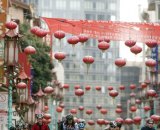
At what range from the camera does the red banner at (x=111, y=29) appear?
104 ft

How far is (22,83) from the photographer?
105 ft

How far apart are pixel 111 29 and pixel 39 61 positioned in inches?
1293

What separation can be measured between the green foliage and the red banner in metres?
29.1

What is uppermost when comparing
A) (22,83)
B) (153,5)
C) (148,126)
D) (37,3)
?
(37,3)

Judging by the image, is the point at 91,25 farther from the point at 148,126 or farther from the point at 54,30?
the point at 148,126

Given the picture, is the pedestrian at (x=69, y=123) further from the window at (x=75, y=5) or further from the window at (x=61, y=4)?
the window at (x=75, y=5)

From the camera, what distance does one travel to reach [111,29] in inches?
1250

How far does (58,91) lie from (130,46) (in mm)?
35363

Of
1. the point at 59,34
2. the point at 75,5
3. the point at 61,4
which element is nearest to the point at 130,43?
the point at 59,34

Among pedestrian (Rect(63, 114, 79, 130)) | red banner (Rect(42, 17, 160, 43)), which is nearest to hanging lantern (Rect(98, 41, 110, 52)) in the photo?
red banner (Rect(42, 17, 160, 43))

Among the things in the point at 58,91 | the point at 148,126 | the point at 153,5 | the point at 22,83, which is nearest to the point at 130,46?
the point at 22,83

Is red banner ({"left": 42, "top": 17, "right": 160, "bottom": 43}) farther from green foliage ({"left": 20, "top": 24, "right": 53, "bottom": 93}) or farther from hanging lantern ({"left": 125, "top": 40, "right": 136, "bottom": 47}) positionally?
green foliage ({"left": 20, "top": 24, "right": 53, "bottom": 93})

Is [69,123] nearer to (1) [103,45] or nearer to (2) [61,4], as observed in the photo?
(1) [103,45]

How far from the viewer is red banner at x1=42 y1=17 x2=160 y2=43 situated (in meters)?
31.6
